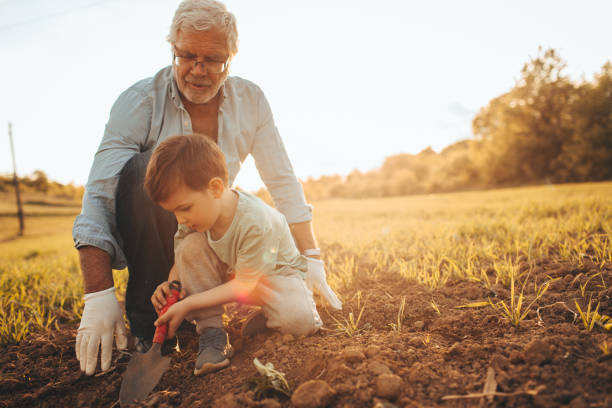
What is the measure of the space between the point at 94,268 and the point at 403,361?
1.47 meters

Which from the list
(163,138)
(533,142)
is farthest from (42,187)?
(533,142)

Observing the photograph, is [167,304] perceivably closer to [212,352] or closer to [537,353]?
[212,352]

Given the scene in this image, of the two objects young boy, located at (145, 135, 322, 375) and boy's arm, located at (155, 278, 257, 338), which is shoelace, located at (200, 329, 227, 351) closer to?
young boy, located at (145, 135, 322, 375)

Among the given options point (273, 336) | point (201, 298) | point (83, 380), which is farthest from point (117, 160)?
point (273, 336)

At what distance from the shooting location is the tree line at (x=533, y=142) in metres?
20.7

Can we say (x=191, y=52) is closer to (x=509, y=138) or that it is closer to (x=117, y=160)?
(x=117, y=160)

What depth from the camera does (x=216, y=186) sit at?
1.60m

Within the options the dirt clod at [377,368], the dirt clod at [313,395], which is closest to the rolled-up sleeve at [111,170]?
the dirt clod at [313,395]

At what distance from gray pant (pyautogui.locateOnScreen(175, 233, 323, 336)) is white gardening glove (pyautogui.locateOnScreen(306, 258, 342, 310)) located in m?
0.23

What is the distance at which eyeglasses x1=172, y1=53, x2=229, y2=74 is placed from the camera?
79.3 inches

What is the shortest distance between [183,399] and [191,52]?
177 centimetres

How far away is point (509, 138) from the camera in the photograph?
2484 cm

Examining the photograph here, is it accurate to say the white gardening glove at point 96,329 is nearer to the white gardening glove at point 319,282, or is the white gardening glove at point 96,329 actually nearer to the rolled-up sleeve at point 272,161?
the white gardening glove at point 319,282

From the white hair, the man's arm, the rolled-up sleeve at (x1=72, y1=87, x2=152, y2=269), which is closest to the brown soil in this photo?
the man's arm
